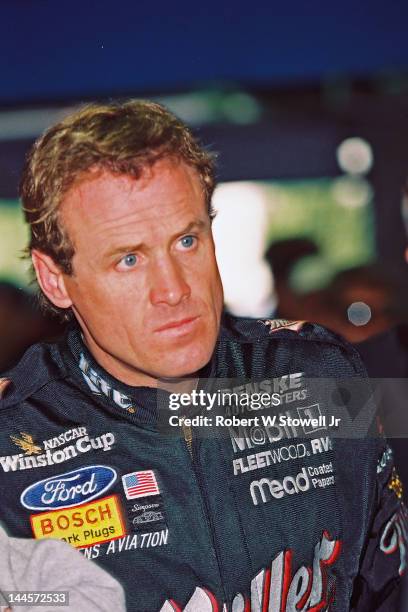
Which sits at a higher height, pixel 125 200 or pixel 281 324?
pixel 125 200

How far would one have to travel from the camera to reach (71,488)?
3.55ft

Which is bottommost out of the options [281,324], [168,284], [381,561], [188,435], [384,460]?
[381,561]

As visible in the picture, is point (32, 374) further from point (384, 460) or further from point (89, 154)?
point (384, 460)

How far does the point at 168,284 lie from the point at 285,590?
0.51 meters

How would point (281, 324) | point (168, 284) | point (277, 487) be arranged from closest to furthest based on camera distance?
point (168, 284) < point (277, 487) < point (281, 324)

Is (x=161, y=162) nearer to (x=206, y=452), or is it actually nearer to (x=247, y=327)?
(x=247, y=327)

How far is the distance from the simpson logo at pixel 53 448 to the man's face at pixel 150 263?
14 centimetres

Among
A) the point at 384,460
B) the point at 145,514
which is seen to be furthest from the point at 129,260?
the point at 384,460

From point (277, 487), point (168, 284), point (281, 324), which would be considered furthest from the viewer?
point (281, 324)

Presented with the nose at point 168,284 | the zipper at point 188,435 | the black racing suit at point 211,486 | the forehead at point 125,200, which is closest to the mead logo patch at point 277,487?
the black racing suit at point 211,486

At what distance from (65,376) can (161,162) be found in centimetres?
37

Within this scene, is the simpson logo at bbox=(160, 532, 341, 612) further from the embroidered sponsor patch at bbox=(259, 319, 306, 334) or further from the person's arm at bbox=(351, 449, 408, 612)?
the embroidered sponsor patch at bbox=(259, 319, 306, 334)

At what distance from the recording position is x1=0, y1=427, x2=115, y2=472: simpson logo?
41.9 inches

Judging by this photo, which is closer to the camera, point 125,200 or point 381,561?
point 125,200
